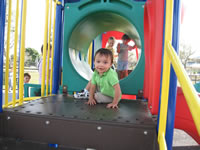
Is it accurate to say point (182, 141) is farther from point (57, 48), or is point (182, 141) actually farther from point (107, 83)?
point (57, 48)

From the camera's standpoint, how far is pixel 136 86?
1.84 meters

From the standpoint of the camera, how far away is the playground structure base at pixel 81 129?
966 millimetres

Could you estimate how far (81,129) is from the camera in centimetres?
103

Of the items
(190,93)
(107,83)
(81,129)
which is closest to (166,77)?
(190,93)

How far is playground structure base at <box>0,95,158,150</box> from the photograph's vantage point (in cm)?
97

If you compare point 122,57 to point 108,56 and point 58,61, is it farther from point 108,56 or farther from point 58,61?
point 108,56

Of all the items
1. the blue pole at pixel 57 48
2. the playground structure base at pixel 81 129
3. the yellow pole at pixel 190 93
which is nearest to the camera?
the yellow pole at pixel 190 93

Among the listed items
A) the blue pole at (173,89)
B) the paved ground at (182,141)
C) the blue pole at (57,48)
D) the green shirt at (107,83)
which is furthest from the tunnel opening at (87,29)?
the paved ground at (182,141)

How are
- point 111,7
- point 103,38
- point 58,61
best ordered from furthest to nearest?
point 103,38 → point 58,61 → point 111,7

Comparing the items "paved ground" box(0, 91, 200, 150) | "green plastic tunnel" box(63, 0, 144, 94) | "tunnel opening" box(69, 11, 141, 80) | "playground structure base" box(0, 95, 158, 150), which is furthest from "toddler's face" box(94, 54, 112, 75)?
"paved ground" box(0, 91, 200, 150)

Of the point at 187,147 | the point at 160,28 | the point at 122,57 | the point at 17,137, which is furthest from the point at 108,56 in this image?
the point at 122,57

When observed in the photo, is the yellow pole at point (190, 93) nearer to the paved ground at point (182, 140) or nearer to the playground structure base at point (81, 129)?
the playground structure base at point (81, 129)

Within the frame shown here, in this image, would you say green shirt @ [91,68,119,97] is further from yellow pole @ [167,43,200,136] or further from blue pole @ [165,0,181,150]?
yellow pole @ [167,43,200,136]

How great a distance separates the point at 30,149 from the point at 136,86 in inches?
44.9
